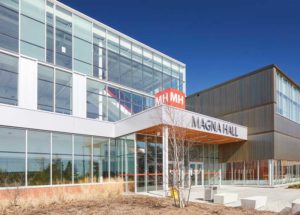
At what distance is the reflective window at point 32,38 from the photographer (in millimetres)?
24344

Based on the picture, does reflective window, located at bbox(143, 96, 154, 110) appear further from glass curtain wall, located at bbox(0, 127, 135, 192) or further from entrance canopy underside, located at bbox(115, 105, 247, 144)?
glass curtain wall, located at bbox(0, 127, 135, 192)

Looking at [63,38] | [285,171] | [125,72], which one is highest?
[63,38]

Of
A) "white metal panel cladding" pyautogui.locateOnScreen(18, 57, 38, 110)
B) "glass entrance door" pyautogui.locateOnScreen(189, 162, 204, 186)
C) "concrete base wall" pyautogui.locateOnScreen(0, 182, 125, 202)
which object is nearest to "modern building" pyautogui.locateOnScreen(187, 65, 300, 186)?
"glass entrance door" pyautogui.locateOnScreen(189, 162, 204, 186)

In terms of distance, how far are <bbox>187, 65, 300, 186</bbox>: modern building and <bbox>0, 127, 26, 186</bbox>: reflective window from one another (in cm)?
1947

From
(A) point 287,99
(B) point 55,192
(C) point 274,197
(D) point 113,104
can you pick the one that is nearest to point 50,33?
(D) point 113,104

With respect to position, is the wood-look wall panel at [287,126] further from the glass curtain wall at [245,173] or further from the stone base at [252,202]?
the stone base at [252,202]

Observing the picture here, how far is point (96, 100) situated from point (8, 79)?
286 inches

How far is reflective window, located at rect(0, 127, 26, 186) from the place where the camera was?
61.6ft

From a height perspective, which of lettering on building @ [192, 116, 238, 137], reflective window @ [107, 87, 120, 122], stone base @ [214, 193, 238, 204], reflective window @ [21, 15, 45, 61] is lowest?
stone base @ [214, 193, 238, 204]

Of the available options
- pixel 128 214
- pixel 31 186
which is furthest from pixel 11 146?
pixel 128 214

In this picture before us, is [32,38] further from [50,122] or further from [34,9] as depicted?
[50,122]

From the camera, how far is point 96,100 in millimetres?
28125

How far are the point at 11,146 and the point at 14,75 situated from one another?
688cm

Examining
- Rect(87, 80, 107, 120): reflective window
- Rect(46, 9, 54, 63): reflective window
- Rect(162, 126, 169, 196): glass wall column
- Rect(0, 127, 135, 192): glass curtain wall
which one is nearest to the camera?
Rect(0, 127, 135, 192): glass curtain wall
